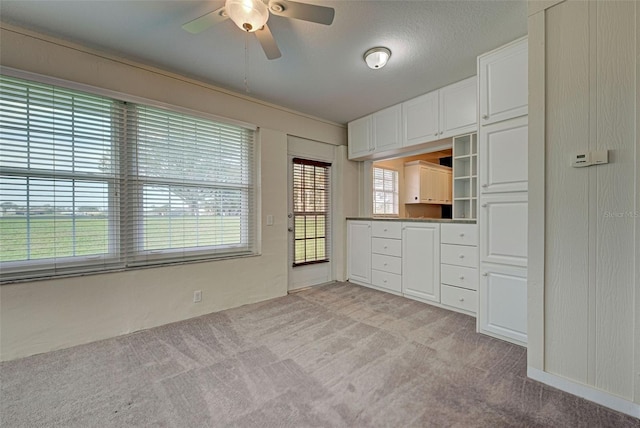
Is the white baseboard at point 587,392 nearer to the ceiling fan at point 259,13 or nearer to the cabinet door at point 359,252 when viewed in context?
the cabinet door at point 359,252

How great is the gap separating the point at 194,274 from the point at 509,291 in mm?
2906

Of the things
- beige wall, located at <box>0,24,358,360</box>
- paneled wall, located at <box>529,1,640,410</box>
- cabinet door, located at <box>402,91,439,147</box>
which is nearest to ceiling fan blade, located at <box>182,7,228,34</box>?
beige wall, located at <box>0,24,358,360</box>

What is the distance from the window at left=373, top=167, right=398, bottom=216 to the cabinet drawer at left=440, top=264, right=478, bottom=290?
1.83m

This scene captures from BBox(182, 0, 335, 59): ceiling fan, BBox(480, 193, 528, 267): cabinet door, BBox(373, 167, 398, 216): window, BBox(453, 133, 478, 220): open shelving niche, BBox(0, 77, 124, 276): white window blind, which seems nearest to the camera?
BBox(182, 0, 335, 59): ceiling fan

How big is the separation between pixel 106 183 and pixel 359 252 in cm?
306

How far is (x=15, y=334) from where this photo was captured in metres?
1.93

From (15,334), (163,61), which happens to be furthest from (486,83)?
(15,334)

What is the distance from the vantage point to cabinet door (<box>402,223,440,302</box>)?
9.79 ft

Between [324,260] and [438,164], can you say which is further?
[438,164]

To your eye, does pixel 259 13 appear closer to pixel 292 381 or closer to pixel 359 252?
pixel 292 381

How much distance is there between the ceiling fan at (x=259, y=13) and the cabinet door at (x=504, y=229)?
73.8 inches

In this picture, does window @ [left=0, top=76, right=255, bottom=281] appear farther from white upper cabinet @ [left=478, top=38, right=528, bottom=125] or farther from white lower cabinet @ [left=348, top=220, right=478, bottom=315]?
white upper cabinet @ [left=478, top=38, right=528, bottom=125]

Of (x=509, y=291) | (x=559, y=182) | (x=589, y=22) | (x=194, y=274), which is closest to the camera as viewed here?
(x=589, y=22)

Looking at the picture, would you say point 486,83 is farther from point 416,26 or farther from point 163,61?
point 163,61
